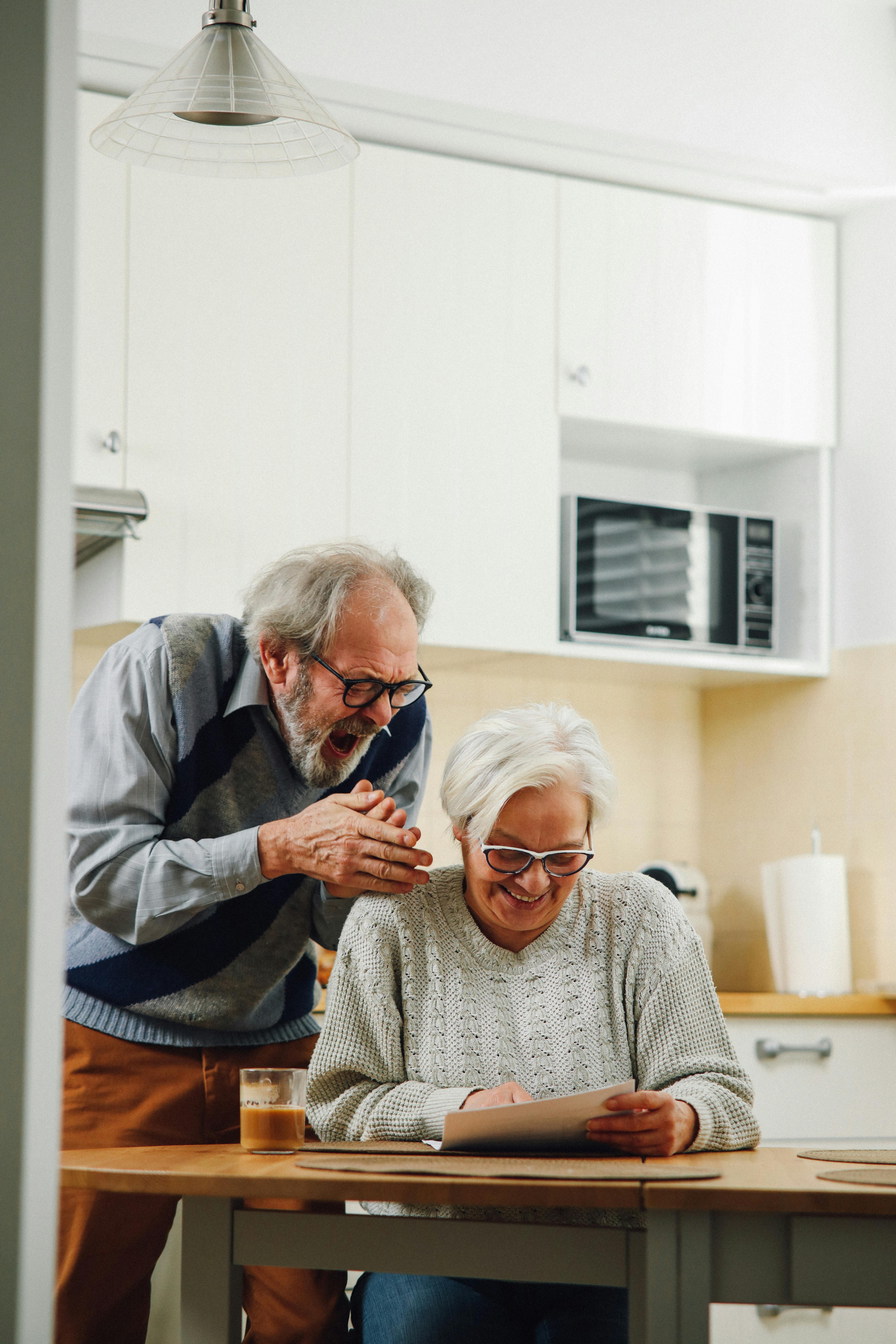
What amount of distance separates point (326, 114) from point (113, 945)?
3.46 ft

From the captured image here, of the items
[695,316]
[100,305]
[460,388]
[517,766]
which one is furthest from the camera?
[695,316]

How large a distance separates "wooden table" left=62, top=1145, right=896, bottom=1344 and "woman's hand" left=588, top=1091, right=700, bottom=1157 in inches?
5.0

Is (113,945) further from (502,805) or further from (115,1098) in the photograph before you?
(502,805)

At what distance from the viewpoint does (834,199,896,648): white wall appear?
3.34 metres

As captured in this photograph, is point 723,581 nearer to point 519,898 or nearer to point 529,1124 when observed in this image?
point 519,898

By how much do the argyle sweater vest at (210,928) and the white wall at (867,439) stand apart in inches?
71.9

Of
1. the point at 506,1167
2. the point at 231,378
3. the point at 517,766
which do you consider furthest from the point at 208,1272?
the point at 231,378

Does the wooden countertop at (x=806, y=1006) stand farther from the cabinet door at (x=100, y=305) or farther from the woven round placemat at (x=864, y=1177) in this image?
the cabinet door at (x=100, y=305)

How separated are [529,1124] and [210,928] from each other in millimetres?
575

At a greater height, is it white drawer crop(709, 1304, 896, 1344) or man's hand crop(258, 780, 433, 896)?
man's hand crop(258, 780, 433, 896)

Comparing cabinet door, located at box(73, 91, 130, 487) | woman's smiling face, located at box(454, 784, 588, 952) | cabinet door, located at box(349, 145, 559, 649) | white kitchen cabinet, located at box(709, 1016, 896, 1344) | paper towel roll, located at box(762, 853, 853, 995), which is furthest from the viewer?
paper towel roll, located at box(762, 853, 853, 995)

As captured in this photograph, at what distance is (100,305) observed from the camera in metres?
2.80

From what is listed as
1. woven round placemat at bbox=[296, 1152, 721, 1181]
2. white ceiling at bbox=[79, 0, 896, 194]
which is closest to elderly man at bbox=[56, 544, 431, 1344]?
woven round placemat at bbox=[296, 1152, 721, 1181]

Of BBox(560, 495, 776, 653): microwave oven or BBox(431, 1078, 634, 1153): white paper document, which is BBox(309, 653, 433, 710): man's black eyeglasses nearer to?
BBox(431, 1078, 634, 1153): white paper document
